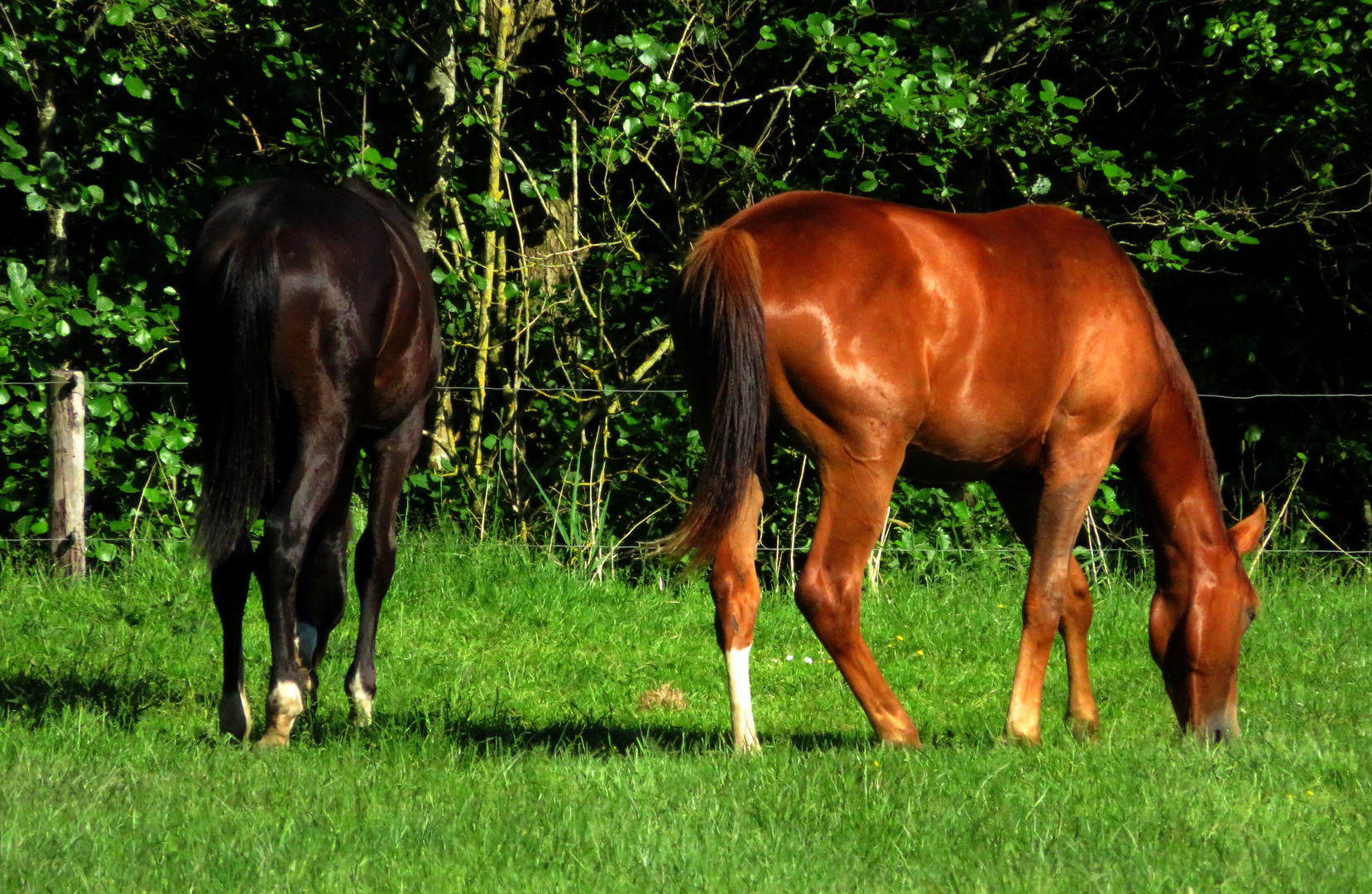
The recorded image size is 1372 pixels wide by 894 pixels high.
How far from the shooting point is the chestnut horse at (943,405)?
4305 mm

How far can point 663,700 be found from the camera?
583cm

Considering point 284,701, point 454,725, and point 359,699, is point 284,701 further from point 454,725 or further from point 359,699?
point 454,725

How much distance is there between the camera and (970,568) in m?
8.48

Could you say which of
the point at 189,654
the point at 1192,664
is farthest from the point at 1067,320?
the point at 189,654

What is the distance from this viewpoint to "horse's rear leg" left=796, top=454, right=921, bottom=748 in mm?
4324

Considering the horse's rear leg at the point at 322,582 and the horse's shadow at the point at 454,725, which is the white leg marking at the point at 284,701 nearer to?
the horse's shadow at the point at 454,725

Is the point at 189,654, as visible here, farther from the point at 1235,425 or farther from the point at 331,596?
the point at 1235,425

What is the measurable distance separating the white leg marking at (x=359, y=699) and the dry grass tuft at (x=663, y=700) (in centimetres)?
124

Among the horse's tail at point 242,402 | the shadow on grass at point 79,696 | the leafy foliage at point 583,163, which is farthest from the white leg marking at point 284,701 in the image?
the leafy foliage at point 583,163

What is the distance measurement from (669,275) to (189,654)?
3810 mm

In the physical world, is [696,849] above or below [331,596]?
above

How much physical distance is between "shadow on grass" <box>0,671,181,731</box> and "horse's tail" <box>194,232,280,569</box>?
92 cm

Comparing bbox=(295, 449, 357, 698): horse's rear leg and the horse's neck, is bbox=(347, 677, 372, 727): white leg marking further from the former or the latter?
the horse's neck

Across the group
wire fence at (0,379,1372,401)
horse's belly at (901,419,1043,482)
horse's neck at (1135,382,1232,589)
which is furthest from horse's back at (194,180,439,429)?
wire fence at (0,379,1372,401)
